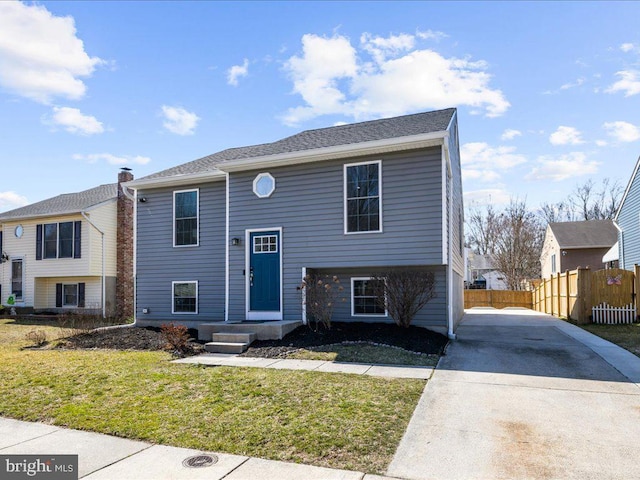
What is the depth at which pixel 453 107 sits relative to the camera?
42.7ft

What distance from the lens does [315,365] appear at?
7.35 metres

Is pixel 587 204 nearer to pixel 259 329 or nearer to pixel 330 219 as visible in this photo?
pixel 330 219

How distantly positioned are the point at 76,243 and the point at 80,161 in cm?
532

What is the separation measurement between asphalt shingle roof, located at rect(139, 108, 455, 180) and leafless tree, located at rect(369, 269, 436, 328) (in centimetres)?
329

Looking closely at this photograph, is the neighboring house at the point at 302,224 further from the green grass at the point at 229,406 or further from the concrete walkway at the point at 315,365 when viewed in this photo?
the green grass at the point at 229,406

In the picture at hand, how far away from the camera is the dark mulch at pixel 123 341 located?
960cm

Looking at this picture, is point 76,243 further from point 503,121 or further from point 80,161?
point 503,121

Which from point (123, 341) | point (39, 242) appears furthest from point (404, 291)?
point (39, 242)

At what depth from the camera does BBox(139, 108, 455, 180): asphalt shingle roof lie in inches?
411

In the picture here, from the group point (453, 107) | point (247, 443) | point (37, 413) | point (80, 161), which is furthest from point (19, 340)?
point (453, 107)

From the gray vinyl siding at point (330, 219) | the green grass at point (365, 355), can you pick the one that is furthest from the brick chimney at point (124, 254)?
the green grass at point (365, 355)

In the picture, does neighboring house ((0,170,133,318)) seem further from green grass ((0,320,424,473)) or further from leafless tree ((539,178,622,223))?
leafless tree ((539,178,622,223))

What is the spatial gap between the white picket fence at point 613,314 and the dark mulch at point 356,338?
6.93 metres

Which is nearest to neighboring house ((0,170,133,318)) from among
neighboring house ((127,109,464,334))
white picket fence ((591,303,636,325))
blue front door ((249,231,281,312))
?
neighboring house ((127,109,464,334))
